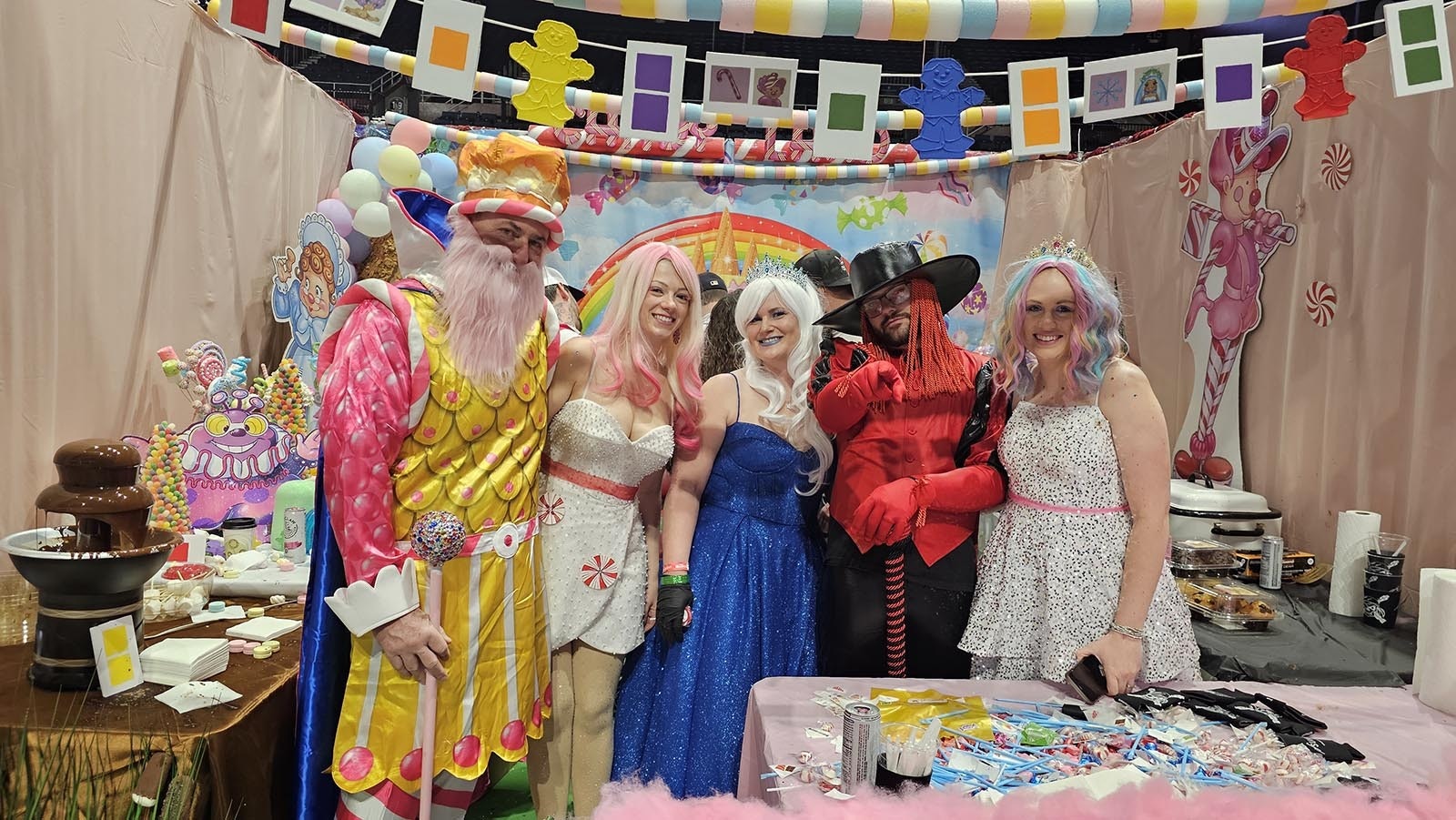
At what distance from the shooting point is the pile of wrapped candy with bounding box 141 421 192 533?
3.02m

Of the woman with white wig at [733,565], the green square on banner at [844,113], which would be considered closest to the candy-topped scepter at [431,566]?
the woman with white wig at [733,565]

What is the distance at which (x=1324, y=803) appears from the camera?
126 centimetres

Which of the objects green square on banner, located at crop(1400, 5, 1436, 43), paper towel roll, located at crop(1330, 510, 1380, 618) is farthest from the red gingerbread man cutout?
paper towel roll, located at crop(1330, 510, 1380, 618)

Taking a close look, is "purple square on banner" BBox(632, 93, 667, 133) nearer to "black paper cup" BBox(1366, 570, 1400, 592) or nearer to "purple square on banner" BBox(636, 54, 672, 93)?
"purple square on banner" BBox(636, 54, 672, 93)

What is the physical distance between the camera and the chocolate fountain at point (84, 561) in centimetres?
190

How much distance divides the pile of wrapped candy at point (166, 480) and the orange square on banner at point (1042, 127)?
3053mm

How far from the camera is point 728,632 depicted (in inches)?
96.8

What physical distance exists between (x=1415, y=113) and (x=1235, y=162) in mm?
982

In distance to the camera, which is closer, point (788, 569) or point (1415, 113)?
point (788, 569)

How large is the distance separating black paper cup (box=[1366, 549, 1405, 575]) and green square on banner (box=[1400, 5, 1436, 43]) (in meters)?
1.57

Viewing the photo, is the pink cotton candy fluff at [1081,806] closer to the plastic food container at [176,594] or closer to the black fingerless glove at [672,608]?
the black fingerless glove at [672,608]

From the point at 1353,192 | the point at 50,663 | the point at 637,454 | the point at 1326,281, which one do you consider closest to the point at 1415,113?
the point at 1353,192

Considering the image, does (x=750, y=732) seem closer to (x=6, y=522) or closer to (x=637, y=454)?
(x=637, y=454)

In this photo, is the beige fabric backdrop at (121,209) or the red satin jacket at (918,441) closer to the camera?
the red satin jacket at (918,441)
